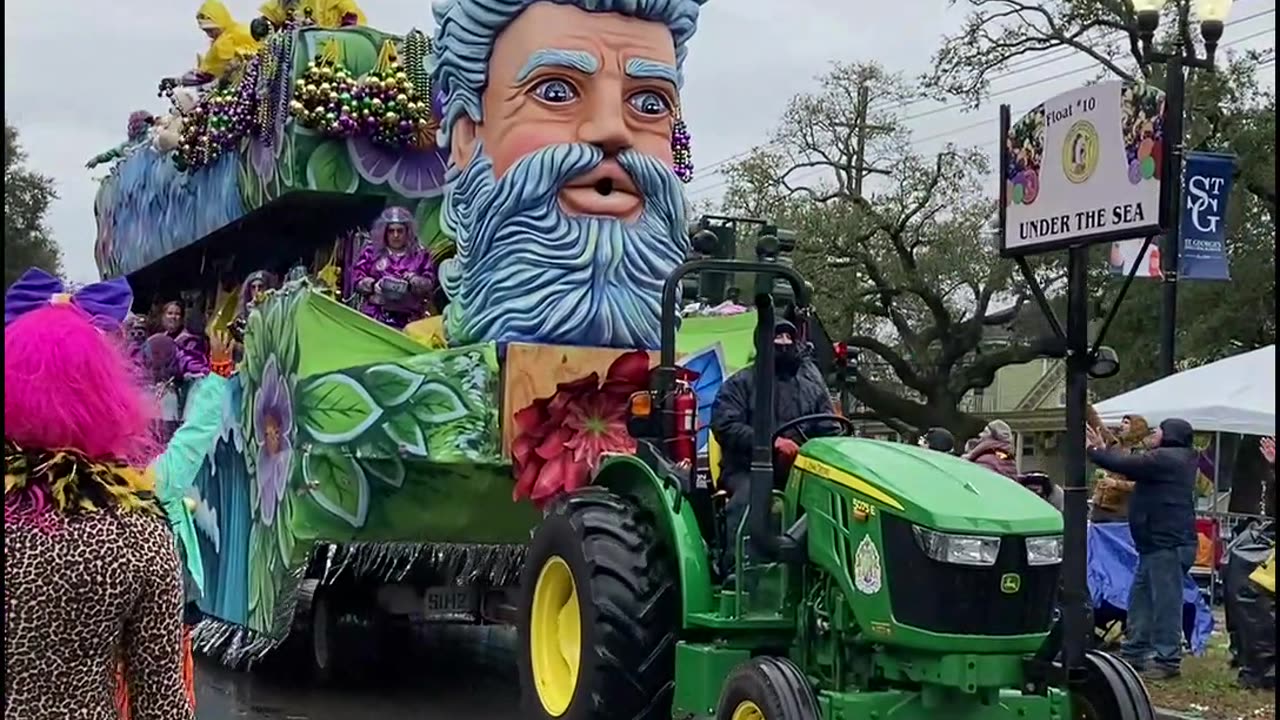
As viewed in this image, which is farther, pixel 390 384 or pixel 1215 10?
pixel 1215 10

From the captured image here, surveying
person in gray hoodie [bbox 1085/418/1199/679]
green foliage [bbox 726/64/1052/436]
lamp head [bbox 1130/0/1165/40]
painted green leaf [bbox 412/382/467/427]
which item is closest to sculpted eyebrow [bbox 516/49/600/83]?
painted green leaf [bbox 412/382/467/427]

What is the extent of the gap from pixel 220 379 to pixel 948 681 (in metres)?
5.91

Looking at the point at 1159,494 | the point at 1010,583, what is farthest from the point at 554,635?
the point at 1159,494

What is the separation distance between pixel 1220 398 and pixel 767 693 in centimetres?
844

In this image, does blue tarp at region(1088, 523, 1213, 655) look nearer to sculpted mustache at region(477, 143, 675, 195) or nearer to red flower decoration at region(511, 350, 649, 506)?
red flower decoration at region(511, 350, 649, 506)

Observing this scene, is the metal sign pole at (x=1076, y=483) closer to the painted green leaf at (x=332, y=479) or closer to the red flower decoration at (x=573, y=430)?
the red flower decoration at (x=573, y=430)

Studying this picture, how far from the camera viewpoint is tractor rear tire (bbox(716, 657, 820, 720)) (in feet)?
17.4

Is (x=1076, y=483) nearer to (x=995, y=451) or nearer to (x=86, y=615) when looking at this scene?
(x=86, y=615)

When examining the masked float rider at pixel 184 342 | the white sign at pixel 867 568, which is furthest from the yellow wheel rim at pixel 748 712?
the masked float rider at pixel 184 342

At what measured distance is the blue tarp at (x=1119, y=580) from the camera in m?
10.6

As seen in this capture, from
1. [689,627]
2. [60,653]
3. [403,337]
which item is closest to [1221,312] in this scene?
[403,337]

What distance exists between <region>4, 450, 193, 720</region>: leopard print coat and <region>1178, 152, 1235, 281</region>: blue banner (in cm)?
1180

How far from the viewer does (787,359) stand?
21.0 feet

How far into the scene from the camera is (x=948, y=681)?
17.7 ft
